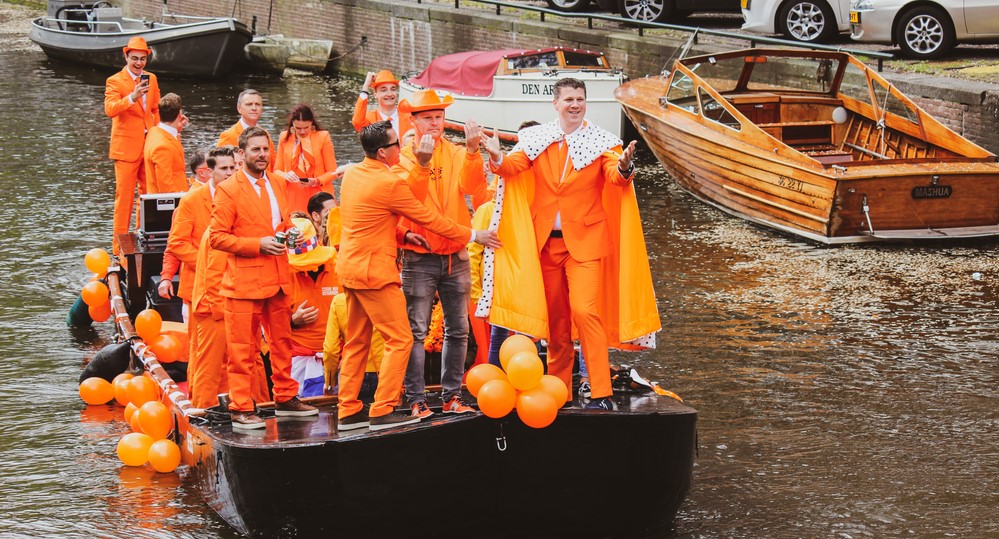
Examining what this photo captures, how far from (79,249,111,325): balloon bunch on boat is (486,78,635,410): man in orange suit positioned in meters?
5.09

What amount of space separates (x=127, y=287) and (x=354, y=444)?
483 cm

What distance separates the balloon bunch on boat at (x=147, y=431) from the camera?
7734 mm

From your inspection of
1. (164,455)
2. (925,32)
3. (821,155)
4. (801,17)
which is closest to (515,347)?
(164,455)

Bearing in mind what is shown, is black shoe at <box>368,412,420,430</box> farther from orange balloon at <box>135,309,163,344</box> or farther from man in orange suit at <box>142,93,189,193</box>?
man in orange suit at <box>142,93,189,193</box>

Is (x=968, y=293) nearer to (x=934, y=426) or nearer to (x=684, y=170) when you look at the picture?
(x=934, y=426)

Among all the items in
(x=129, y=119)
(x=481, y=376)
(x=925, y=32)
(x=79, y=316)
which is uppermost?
(x=925, y=32)

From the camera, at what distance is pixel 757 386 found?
917 centimetres

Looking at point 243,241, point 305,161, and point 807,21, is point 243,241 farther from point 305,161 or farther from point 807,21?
point 807,21

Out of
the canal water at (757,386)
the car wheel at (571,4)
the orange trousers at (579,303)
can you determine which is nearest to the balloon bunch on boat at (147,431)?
the canal water at (757,386)

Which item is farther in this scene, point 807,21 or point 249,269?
point 807,21

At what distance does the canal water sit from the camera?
7246 mm

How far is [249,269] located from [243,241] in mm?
163

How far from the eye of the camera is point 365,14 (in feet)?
88.9

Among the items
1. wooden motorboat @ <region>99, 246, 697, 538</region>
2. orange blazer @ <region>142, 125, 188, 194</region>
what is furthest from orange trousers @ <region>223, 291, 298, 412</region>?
orange blazer @ <region>142, 125, 188, 194</region>
